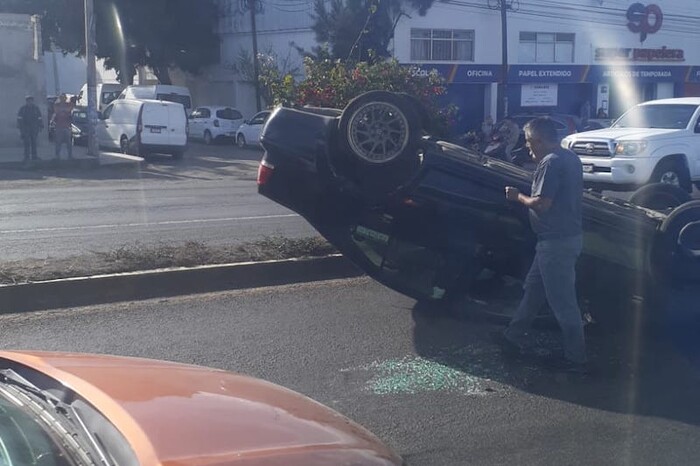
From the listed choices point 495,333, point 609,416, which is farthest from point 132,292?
point 609,416

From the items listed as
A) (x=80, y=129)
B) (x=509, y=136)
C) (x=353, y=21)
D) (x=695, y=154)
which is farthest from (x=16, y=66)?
(x=695, y=154)

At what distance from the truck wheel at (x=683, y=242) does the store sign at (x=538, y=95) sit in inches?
1527

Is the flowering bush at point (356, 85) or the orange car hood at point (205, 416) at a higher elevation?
the flowering bush at point (356, 85)

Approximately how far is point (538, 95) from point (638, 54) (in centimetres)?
652

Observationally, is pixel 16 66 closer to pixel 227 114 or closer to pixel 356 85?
pixel 227 114

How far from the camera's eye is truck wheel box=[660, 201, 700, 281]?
748 cm

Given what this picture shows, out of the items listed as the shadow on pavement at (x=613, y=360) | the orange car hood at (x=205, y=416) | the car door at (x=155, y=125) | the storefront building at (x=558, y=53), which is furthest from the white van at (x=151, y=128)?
the orange car hood at (x=205, y=416)

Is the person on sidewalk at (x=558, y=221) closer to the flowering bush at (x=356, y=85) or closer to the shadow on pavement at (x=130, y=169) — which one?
the flowering bush at (x=356, y=85)

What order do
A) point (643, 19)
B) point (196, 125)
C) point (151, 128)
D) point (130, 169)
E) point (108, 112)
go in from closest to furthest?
1. point (130, 169)
2. point (151, 128)
3. point (108, 112)
4. point (196, 125)
5. point (643, 19)

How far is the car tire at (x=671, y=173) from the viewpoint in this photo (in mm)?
17188

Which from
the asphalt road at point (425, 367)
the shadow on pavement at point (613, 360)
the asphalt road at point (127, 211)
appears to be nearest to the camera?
the asphalt road at point (425, 367)

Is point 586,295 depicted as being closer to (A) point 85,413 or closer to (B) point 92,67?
(A) point 85,413

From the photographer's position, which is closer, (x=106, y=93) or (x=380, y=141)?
(x=380, y=141)

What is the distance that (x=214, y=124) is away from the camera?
4028 cm
